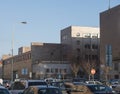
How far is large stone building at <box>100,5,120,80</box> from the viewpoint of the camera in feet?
340

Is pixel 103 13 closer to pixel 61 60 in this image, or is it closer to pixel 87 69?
pixel 87 69

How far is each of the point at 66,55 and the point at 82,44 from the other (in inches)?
261

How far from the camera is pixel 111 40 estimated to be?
110750 mm

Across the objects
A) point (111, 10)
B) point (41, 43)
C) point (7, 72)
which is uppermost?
point (111, 10)

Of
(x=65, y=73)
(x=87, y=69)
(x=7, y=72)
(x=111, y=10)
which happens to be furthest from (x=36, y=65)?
(x=7, y=72)

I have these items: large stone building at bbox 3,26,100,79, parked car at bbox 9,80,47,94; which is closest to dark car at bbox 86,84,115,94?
parked car at bbox 9,80,47,94

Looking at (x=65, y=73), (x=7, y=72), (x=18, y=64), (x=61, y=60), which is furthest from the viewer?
(x=7, y=72)

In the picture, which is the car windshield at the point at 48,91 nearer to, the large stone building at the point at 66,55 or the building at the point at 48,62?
the building at the point at 48,62

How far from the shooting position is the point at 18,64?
15512cm

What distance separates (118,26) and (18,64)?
57.6 metres

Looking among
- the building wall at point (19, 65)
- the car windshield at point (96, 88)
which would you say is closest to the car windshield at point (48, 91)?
the car windshield at point (96, 88)

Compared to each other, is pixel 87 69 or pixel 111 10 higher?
pixel 111 10

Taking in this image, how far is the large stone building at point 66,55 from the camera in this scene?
12231 centimetres

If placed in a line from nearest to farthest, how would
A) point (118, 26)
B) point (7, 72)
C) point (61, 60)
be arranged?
point (118, 26) → point (61, 60) → point (7, 72)
